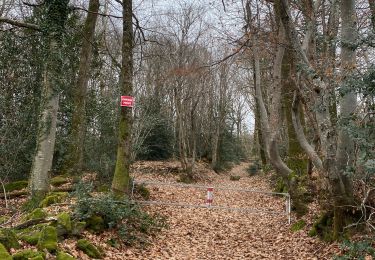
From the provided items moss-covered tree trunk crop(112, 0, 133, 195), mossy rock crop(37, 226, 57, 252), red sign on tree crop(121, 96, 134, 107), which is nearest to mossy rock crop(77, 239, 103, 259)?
mossy rock crop(37, 226, 57, 252)

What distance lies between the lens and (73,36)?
11.9 meters

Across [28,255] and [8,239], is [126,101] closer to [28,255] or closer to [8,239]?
[8,239]

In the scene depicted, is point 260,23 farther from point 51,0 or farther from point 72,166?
point 72,166

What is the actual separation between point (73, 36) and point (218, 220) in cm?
746

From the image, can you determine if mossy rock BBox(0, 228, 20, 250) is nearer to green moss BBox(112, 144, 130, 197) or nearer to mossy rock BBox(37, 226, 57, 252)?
mossy rock BBox(37, 226, 57, 252)

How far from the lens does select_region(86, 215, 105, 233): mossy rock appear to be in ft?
23.1

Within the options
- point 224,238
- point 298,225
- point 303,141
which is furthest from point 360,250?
point 303,141

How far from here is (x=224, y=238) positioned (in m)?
8.94

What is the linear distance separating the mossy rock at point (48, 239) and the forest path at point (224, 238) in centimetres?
161

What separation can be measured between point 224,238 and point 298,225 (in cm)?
191

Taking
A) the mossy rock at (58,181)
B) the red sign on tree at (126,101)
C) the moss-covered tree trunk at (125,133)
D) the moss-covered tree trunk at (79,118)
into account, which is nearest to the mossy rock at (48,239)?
the moss-covered tree trunk at (125,133)

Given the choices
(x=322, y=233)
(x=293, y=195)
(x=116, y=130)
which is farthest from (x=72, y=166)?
(x=322, y=233)

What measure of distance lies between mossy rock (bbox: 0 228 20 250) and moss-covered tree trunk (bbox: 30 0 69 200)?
4379mm

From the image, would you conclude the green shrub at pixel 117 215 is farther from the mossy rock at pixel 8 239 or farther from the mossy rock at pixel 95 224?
the mossy rock at pixel 8 239
